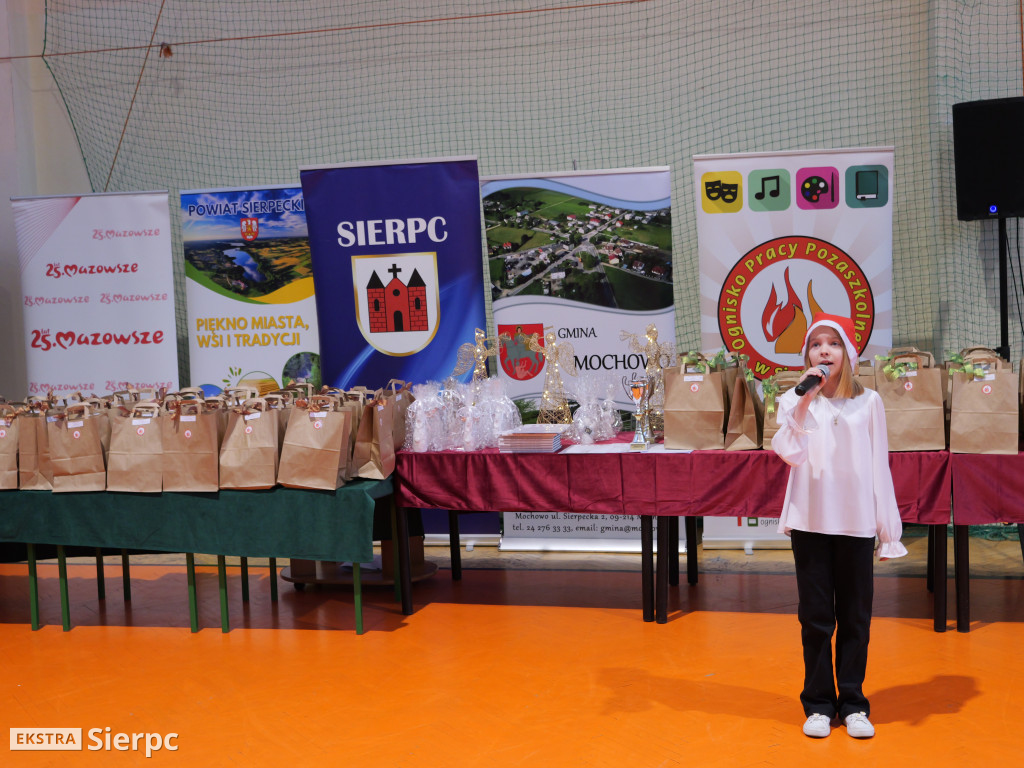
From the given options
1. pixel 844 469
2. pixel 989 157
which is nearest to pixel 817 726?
pixel 844 469

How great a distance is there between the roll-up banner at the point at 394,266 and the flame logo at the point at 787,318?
5.61 ft

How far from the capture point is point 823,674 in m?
2.92

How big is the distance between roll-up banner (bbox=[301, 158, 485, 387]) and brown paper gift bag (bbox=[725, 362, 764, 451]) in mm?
2005

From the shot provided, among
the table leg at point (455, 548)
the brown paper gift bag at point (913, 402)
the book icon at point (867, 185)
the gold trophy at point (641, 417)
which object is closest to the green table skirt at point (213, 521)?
the table leg at point (455, 548)

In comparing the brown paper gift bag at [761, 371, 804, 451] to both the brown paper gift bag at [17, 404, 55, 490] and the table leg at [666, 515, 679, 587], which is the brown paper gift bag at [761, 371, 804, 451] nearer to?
the table leg at [666, 515, 679, 587]

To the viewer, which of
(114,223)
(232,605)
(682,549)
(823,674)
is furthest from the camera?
(114,223)

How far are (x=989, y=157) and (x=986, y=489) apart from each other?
8.27 ft

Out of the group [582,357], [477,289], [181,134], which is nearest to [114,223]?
[181,134]

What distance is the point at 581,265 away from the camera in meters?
5.59

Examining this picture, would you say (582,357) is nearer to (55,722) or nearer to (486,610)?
(486,610)

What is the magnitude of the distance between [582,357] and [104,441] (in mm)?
2703

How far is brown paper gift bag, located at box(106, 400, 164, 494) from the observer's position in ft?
13.9

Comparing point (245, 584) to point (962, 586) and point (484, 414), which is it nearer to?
point (484, 414)

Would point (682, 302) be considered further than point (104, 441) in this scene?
Yes
